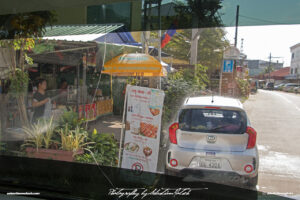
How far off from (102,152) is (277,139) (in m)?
3.70

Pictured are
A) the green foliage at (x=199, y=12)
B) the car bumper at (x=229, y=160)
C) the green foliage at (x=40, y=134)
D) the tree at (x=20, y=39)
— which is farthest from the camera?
the tree at (x=20, y=39)

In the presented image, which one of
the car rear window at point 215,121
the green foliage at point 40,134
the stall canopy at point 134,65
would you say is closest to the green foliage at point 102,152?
the green foliage at point 40,134

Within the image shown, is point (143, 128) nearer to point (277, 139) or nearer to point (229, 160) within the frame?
point (229, 160)

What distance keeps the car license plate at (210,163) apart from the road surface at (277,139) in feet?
2.90

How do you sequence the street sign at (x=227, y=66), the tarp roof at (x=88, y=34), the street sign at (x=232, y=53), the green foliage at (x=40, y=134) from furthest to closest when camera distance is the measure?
the tarp roof at (x=88, y=34) → the street sign at (x=227, y=66) → the street sign at (x=232, y=53) → the green foliage at (x=40, y=134)

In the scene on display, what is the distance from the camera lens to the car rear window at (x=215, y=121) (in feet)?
11.6

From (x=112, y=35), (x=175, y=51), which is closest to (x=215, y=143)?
(x=112, y=35)

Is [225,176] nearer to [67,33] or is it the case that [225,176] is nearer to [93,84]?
[67,33]

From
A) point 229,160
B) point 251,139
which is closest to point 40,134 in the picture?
point 229,160

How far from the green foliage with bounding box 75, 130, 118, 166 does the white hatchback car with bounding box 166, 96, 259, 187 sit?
994 millimetres

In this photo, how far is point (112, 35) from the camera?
217 inches

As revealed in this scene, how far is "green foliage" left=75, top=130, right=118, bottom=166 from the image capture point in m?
3.96

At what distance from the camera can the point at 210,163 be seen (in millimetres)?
3453

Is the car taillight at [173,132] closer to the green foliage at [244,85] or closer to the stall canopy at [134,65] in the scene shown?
the stall canopy at [134,65]
